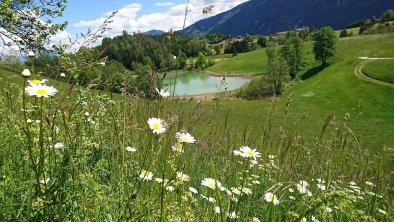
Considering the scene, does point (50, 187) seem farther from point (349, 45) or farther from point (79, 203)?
point (349, 45)

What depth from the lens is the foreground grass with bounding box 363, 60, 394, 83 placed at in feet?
204

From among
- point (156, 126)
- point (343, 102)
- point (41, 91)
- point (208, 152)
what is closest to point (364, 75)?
point (343, 102)

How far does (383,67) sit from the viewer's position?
217 ft

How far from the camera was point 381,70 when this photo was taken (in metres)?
65.6

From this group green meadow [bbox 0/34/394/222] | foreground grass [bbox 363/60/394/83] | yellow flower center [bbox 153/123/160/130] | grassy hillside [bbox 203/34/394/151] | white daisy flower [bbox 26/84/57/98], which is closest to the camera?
white daisy flower [bbox 26/84/57/98]

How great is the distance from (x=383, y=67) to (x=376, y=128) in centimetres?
2636

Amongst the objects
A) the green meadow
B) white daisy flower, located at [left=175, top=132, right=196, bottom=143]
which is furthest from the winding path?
white daisy flower, located at [left=175, top=132, right=196, bottom=143]

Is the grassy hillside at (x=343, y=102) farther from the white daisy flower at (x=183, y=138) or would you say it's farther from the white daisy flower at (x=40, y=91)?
the white daisy flower at (x=40, y=91)

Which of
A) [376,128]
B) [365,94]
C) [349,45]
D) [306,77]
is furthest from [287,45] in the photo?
[376,128]

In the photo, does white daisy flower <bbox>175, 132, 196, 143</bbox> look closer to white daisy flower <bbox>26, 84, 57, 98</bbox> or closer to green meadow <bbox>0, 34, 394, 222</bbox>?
green meadow <bbox>0, 34, 394, 222</bbox>

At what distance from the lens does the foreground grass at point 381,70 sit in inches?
2445

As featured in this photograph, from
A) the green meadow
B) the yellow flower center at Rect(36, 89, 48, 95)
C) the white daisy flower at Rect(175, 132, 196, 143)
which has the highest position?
the yellow flower center at Rect(36, 89, 48, 95)

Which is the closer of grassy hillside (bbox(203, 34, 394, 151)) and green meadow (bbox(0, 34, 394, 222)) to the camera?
green meadow (bbox(0, 34, 394, 222))

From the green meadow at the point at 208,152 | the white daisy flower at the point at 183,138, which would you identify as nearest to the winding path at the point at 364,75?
the green meadow at the point at 208,152
